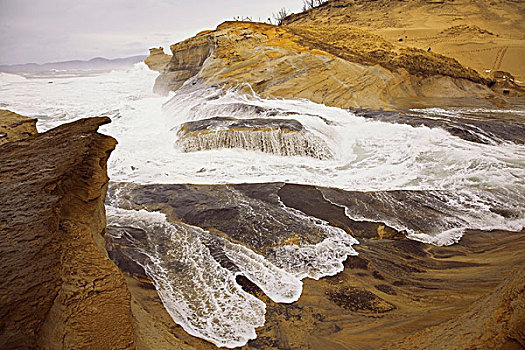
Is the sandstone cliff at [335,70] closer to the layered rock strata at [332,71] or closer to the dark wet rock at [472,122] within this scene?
the layered rock strata at [332,71]

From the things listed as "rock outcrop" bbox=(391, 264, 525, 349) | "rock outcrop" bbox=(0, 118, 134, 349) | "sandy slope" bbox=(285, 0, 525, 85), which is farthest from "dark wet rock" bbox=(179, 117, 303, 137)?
"sandy slope" bbox=(285, 0, 525, 85)

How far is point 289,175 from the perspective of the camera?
5.41 meters

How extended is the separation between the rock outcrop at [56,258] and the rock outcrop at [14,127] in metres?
0.46

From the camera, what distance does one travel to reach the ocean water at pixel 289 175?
2393mm

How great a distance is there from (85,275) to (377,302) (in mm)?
1922

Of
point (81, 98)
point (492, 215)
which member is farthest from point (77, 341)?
point (81, 98)

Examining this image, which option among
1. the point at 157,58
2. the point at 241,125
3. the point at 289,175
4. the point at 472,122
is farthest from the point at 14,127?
the point at 157,58

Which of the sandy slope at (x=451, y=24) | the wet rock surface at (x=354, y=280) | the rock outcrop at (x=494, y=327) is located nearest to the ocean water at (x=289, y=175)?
the wet rock surface at (x=354, y=280)

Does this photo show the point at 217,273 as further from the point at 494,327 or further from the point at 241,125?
the point at 241,125

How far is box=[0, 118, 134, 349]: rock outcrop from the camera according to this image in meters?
1.09

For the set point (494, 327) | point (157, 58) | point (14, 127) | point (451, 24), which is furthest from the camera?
point (157, 58)

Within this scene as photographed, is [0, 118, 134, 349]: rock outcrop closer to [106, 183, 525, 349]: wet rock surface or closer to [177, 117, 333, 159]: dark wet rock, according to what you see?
[106, 183, 525, 349]: wet rock surface

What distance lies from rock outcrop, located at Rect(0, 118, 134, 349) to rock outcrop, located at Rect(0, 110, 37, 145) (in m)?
0.46

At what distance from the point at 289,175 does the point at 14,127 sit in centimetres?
378
